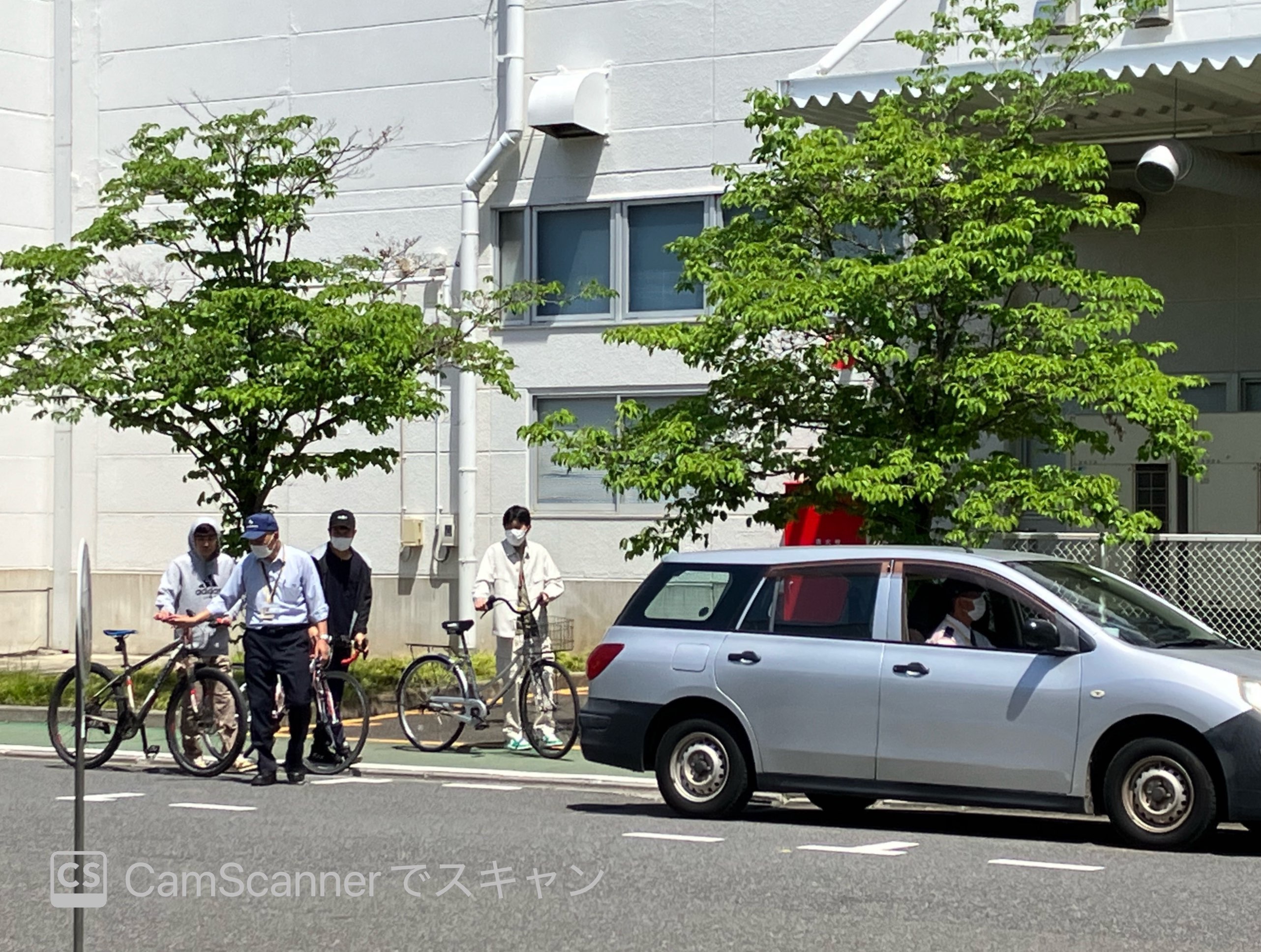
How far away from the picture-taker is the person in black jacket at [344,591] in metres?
15.0

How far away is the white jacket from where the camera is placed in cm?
1524

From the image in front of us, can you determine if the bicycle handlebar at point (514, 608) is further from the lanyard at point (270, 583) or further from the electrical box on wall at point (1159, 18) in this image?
the electrical box on wall at point (1159, 18)

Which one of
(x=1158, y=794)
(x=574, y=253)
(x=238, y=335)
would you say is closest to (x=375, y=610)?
(x=574, y=253)

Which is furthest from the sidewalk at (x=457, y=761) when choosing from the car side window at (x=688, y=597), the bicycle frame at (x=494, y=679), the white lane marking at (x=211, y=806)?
the white lane marking at (x=211, y=806)

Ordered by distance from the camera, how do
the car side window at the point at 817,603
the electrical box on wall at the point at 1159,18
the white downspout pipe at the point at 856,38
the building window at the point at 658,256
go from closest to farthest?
the car side window at the point at 817,603
the electrical box on wall at the point at 1159,18
the white downspout pipe at the point at 856,38
the building window at the point at 658,256

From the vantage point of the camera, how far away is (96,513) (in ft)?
83.3

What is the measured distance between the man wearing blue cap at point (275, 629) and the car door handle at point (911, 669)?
4.37 metres

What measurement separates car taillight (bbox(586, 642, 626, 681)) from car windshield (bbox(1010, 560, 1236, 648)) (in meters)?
2.52

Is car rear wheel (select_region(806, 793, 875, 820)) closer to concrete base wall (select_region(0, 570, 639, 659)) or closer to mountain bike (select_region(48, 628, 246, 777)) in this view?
mountain bike (select_region(48, 628, 246, 777))

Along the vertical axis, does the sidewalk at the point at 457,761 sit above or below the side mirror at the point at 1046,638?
below

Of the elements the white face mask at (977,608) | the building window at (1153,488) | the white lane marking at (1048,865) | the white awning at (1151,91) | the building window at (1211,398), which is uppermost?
the white awning at (1151,91)

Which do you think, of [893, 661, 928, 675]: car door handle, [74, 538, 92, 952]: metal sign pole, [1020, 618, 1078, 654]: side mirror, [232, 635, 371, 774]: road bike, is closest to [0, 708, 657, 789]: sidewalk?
[232, 635, 371, 774]: road bike

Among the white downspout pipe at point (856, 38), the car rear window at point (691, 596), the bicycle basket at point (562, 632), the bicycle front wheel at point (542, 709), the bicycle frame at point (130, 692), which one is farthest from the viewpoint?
the bicycle basket at point (562, 632)

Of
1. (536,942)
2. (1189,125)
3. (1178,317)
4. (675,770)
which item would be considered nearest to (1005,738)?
(675,770)
